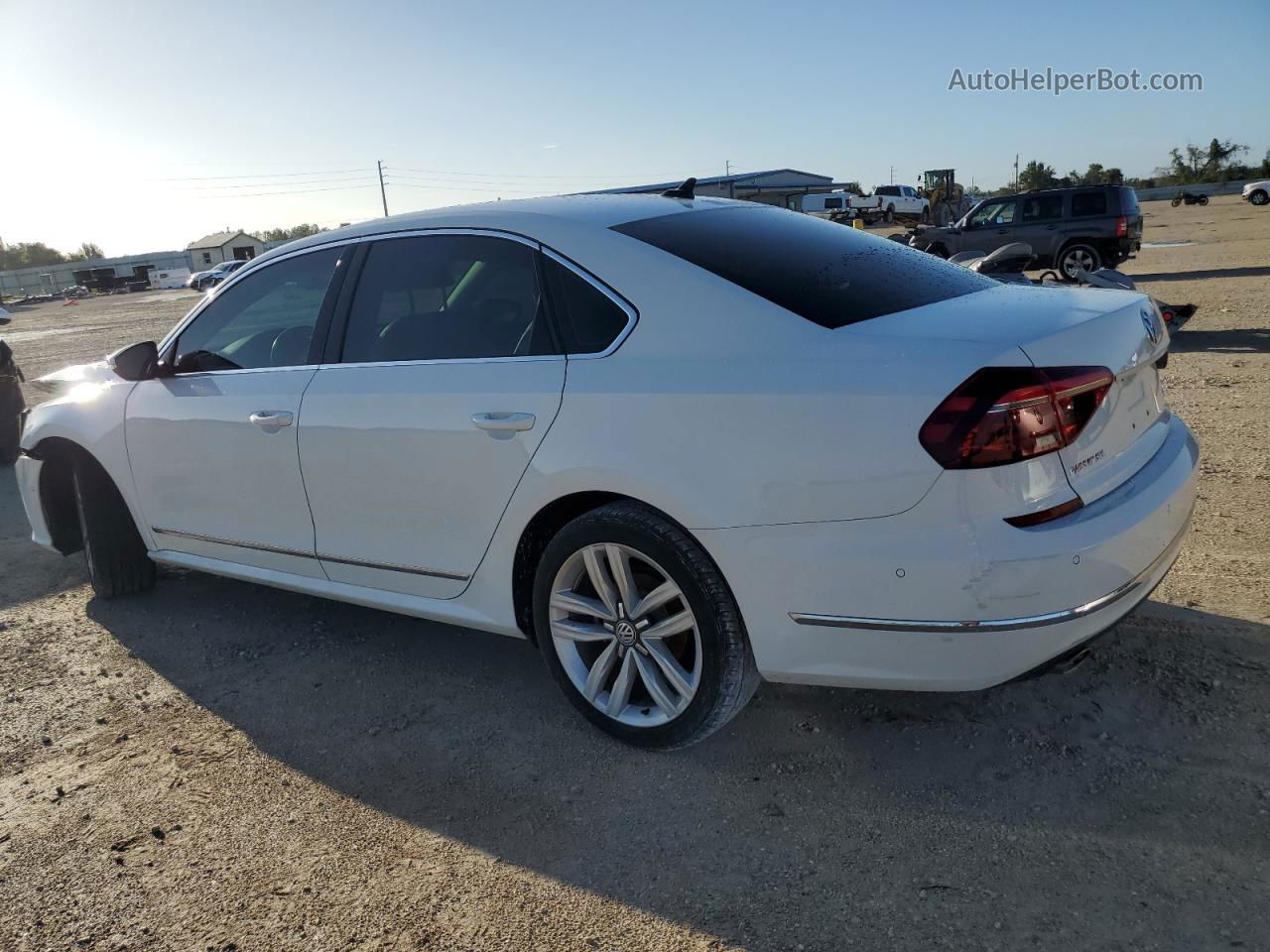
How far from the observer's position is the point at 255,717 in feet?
11.6

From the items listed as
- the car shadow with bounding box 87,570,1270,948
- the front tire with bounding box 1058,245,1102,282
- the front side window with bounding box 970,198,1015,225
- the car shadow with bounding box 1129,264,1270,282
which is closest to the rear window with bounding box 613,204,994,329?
the car shadow with bounding box 87,570,1270,948

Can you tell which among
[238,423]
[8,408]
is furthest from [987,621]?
[8,408]

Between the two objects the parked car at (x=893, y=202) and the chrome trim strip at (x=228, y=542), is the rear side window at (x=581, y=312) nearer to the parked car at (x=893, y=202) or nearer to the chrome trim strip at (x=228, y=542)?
the chrome trim strip at (x=228, y=542)

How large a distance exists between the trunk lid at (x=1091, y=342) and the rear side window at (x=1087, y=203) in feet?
53.8

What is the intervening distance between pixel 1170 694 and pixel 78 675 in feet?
13.7

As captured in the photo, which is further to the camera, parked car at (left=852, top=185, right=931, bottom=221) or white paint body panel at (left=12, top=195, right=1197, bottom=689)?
parked car at (left=852, top=185, right=931, bottom=221)

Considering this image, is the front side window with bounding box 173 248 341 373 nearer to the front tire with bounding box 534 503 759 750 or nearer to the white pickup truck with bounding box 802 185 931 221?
the front tire with bounding box 534 503 759 750

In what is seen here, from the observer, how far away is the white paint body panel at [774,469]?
232cm

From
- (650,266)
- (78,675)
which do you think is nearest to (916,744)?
(650,266)

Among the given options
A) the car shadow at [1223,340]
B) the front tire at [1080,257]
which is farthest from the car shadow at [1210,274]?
the car shadow at [1223,340]

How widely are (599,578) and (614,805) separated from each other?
0.67 m

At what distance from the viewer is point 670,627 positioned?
2.85 m

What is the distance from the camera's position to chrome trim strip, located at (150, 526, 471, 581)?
3320 mm

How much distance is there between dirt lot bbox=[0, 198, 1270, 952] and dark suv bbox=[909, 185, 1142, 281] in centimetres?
1519
